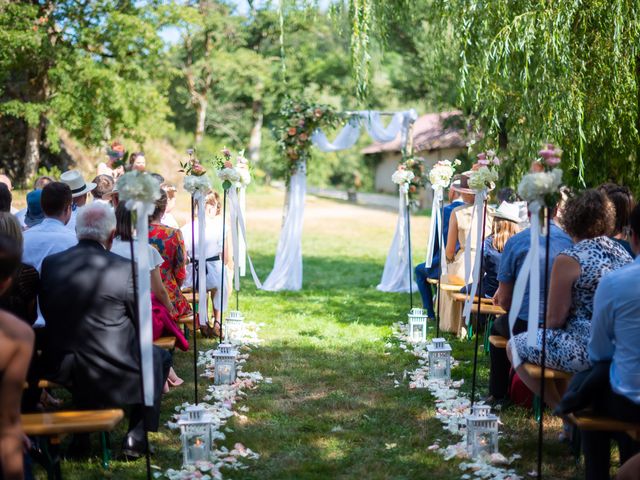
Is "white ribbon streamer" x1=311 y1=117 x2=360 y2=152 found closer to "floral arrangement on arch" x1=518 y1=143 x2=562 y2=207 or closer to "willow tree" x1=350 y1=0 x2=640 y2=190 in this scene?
"willow tree" x1=350 y1=0 x2=640 y2=190

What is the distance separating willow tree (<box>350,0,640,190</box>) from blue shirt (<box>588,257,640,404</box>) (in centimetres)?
364

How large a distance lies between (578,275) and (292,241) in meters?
8.28

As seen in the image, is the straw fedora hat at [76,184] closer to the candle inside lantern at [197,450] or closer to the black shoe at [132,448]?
the black shoe at [132,448]

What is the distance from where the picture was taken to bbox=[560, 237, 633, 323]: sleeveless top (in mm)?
4473

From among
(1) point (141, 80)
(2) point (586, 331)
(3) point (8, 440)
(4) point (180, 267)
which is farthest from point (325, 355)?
(1) point (141, 80)

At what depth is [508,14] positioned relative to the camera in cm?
790

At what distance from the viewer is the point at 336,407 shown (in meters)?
6.16

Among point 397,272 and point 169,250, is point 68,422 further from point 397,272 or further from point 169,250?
point 397,272

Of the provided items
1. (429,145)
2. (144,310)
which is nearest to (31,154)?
(429,145)

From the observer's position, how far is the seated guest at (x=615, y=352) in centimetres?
372

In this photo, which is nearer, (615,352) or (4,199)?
(615,352)

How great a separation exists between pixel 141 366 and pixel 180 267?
7.93 ft

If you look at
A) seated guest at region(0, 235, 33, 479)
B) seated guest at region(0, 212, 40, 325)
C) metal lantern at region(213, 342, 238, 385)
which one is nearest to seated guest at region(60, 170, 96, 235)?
metal lantern at region(213, 342, 238, 385)

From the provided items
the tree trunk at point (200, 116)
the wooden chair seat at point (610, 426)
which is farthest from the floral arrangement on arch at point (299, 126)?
the tree trunk at point (200, 116)
